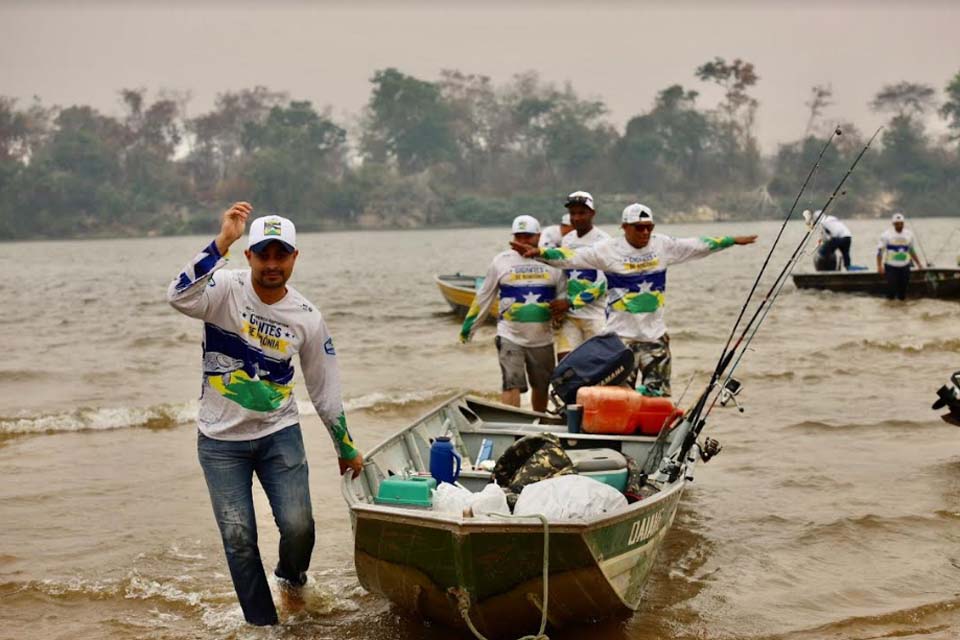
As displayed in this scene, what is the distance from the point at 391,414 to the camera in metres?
14.1

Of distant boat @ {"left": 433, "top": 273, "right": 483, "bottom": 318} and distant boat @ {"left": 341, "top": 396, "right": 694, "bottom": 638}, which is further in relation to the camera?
distant boat @ {"left": 433, "top": 273, "right": 483, "bottom": 318}

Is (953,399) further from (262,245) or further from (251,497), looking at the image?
(262,245)

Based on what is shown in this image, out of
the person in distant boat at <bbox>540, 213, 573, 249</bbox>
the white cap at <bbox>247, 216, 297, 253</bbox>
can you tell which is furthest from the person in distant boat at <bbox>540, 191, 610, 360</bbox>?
the white cap at <bbox>247, 216, 297, 253</bbox>

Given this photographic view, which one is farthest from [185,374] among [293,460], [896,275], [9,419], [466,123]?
[466,123]

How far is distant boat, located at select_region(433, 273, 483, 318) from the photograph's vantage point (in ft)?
78.2

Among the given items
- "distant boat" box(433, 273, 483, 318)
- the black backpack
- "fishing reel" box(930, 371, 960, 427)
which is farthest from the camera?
"distant boat" box(433, 273, 483, 318)

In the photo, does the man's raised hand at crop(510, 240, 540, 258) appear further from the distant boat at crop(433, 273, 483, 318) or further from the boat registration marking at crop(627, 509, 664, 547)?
the distant boat at crop(433, 273, 483, 318)

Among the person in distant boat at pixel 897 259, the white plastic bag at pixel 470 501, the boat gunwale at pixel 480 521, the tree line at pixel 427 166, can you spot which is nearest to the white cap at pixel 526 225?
the white plastic bag at pixel 470 501

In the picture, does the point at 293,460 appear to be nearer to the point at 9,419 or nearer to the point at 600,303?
the point at 600,303

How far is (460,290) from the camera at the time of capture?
79.0ft

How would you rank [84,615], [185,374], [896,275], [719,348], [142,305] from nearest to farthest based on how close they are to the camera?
1. [84,615]
2. [185,374]
3. [719,348]
4. [896,275]
5. [142,305]

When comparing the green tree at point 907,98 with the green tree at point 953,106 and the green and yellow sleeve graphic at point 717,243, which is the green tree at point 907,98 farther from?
the green and yellow sleeve graphic at point 717,243

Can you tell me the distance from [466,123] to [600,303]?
352ft

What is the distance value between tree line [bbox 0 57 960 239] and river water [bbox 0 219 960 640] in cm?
7714
